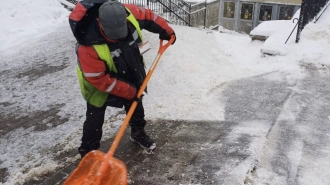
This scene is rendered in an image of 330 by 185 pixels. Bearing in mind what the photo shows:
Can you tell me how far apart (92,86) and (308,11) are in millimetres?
5175

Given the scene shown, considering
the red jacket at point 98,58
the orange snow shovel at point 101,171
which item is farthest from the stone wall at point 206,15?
the orange snow shovel at point 101,171

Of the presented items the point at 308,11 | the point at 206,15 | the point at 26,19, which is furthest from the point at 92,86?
the point at 206,15

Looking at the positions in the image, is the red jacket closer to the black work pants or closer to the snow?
the black work pants

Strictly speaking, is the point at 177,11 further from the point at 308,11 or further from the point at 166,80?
the point at 166,80

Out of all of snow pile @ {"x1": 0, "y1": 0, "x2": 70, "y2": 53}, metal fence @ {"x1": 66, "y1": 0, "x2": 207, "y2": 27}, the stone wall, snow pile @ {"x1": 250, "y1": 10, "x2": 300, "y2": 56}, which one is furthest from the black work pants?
the stone wall

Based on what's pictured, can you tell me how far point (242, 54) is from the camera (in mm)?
6512

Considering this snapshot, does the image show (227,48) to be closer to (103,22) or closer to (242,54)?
(242,54)

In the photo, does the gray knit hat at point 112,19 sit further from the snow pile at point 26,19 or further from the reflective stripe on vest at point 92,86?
the snow pile at point 26,19

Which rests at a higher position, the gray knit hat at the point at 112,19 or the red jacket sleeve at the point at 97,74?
the gray knit hat at the point at 112,19

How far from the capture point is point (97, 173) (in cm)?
279

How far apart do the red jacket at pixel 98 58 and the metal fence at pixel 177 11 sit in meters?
8.95

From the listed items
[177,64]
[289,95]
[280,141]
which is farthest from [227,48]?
[280,141]

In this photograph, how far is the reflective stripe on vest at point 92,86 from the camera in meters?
2.87

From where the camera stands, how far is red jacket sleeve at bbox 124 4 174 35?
336cm
